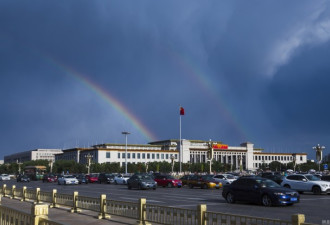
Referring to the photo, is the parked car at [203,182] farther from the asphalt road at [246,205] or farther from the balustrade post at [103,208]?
the balustrade post at [103,208]

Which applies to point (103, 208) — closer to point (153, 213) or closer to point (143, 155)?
point (153, 213)

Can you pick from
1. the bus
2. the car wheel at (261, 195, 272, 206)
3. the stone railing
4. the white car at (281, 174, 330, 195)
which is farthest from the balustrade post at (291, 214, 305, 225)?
the bus

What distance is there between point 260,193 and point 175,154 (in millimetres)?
149999

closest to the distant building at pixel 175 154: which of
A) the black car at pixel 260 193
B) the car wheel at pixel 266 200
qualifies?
the black car at pixel 260 193

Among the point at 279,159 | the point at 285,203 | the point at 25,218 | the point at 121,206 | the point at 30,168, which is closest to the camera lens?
the point at 25,218

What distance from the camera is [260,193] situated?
2162 centimetres

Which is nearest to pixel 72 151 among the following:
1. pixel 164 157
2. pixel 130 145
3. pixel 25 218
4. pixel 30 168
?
pixel 130 145

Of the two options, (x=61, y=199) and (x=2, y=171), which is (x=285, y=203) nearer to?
(x=61, y=199)

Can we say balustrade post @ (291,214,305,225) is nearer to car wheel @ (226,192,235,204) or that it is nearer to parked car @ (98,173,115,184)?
car wheel @ (226,192,235,204)

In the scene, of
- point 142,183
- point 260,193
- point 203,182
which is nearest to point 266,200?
point 260,193

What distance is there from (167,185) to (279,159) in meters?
150

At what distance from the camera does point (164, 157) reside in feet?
550

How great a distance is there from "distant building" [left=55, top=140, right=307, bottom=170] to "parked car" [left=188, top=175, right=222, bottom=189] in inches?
4297

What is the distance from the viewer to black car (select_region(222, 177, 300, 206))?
20.8m
